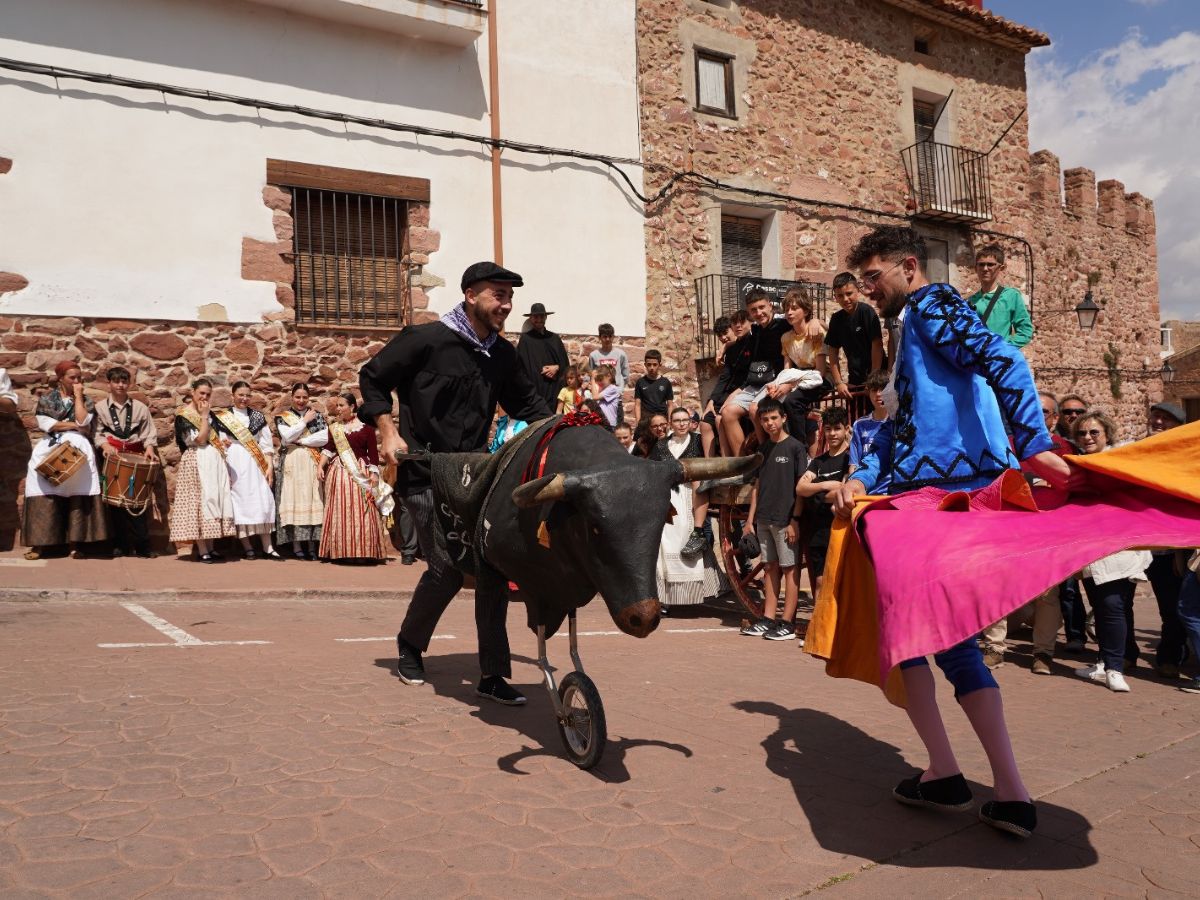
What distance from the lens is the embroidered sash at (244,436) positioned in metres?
11.1

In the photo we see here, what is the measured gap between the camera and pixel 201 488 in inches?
419

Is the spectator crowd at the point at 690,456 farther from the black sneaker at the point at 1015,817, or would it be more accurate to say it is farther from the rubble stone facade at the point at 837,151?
the rubble stone facade at the point at 837,151

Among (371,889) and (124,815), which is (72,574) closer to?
(124,815)

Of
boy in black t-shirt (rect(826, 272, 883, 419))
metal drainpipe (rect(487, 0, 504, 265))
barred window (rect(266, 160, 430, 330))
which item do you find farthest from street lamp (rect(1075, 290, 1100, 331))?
barred window (rect(266, 160, 430, 330))

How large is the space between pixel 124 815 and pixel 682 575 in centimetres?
593

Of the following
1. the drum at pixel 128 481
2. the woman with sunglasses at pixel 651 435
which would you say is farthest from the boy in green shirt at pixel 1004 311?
the drum at pixel 128 481

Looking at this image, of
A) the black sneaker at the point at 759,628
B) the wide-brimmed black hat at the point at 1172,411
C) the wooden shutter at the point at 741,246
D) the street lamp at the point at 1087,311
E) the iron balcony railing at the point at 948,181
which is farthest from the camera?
the iron balcony railing at the point at 948,181

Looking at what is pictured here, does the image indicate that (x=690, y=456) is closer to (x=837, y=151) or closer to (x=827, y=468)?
(x=827, y=468)

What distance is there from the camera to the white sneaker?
6.14m

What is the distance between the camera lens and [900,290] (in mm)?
3635

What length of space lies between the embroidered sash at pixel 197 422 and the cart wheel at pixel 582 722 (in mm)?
7961

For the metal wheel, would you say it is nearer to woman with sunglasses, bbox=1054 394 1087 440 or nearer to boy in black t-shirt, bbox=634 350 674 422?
woman with sunglasses, bbox=1054 394 1087 440

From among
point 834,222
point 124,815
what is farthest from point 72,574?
point 834,222

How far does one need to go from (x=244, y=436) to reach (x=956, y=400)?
30.6 ft
